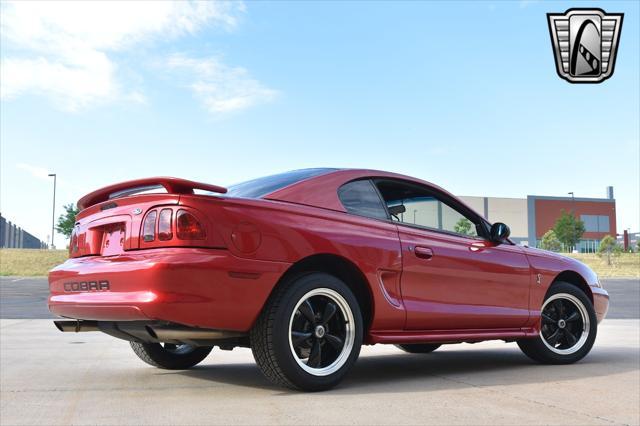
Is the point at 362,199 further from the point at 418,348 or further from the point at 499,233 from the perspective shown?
the point at 418,348

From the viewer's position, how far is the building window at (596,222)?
98294 millimetres

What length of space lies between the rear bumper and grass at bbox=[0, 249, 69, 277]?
35205 millimetres

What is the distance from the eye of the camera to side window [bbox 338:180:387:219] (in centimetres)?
460

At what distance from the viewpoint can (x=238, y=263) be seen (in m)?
3.81

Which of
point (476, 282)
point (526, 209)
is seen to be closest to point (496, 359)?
point (476, 282)

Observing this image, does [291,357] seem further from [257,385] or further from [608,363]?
[608,363]

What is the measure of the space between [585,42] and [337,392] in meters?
7.46

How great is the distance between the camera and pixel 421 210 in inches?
204

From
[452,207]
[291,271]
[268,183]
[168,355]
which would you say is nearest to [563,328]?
[452,207]

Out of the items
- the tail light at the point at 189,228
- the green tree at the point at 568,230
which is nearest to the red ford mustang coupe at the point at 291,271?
the tail light at the point at 189,228

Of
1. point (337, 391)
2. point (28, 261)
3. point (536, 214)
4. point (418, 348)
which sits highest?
point (536, 214)

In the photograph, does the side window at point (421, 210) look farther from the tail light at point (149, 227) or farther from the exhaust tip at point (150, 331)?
the exhaust tip at point (150, 331)

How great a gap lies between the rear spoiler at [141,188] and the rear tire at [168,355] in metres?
1.23

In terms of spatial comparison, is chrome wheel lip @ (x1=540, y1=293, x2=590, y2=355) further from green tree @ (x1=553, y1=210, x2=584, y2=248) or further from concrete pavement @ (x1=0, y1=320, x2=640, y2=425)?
green tree @ (x1=553, y1=210, x2=584, y2=248)
